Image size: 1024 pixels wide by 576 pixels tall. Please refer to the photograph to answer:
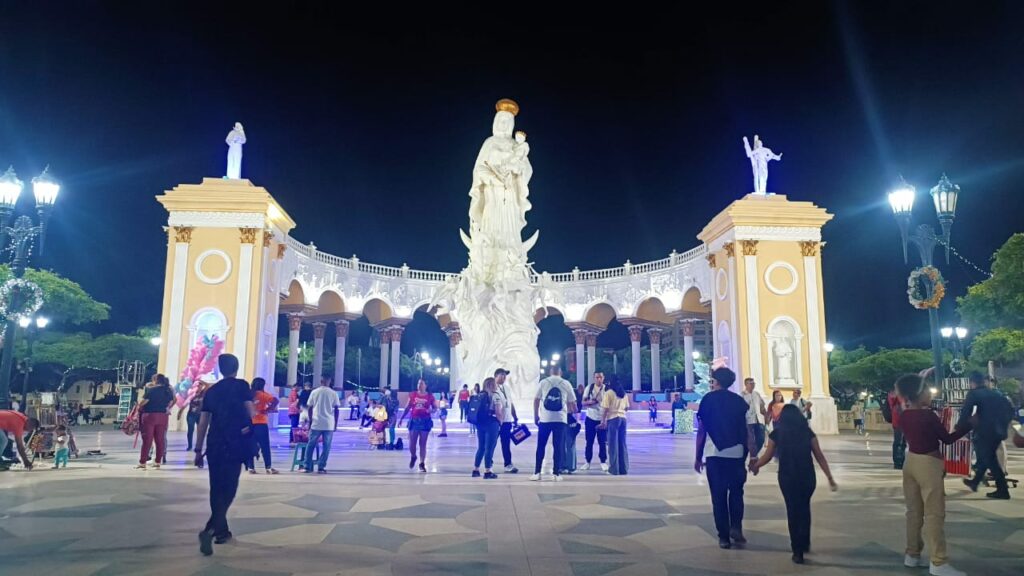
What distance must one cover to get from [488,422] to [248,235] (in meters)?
18.3

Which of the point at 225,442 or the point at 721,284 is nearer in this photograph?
the point at 225,442

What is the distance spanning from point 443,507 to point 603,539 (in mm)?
2231

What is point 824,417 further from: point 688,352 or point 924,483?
point 924,483

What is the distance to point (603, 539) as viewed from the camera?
6.07 m

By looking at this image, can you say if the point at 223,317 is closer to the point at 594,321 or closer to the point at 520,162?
the point at 520,162

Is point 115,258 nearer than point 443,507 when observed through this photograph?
No

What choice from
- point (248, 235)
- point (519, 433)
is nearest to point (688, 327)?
point (248, 235)

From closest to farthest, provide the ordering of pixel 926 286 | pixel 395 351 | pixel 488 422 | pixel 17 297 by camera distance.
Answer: pixel 488 422 < pixel 17 297 < pixel 926 286 < pixel 395 351

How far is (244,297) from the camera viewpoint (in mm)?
25438

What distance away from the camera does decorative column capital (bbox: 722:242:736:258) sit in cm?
2772

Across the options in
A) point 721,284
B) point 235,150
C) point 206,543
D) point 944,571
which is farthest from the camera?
point 721,284

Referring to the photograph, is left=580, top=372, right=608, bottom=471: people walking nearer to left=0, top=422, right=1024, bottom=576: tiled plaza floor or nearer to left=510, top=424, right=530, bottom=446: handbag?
left=0, top=422, right=1024, bottom=576: tiled plaza floor

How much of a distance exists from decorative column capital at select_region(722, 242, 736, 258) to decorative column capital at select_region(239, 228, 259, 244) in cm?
1876

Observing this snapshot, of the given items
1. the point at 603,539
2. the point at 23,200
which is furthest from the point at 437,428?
the point at 23,200
